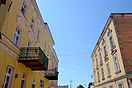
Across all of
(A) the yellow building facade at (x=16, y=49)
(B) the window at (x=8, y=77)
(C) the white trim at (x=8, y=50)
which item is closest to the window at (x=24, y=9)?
(A) the yellow building facade at (x=16, y=49)

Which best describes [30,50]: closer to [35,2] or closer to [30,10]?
[30,10]

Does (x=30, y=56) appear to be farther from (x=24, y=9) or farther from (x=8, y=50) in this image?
(x=24, y=9)

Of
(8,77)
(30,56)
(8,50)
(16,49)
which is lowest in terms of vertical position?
(8,77)

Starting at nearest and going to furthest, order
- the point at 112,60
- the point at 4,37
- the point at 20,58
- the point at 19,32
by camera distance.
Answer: the point at 4,37 < the point at 20,58 < the point at 19,32 < the point at 112,60

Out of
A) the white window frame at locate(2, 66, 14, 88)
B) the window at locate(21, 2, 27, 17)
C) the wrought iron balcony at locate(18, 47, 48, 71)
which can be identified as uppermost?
the window at locate(21, 2, 27, 17)

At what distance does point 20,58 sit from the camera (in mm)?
9648

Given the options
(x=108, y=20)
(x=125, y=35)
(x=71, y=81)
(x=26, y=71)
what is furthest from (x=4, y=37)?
(x=71, y=81)

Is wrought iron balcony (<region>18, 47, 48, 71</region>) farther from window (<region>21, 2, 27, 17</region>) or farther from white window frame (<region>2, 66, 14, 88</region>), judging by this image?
window (<region>21, 2, 27, 17</region>)

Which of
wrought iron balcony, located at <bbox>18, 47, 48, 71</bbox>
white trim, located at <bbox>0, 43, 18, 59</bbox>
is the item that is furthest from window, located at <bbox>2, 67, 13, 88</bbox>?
wrought iron balcony, located at <bbox>18, 47, 48, 71</bbox>

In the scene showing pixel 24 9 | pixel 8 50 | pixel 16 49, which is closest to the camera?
pixel 8 50

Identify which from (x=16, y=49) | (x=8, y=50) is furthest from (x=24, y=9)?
(x=8, y=50)

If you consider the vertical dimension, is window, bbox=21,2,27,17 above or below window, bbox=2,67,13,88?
above

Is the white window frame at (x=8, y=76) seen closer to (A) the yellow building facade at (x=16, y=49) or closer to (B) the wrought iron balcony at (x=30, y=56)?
(A) the yellow building facade at (x=16, y=49)

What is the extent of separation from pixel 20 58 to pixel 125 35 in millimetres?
11835
